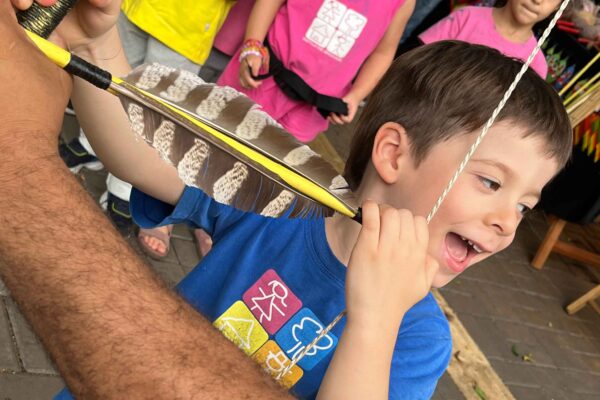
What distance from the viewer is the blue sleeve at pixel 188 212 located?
164 centimetres

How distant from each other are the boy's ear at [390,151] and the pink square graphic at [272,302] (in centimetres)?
37

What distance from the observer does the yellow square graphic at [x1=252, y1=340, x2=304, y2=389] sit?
153 cm

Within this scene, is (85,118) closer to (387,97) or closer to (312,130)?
(387,97)

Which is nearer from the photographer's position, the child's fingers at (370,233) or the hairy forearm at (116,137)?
the child's fingers at (370,233)

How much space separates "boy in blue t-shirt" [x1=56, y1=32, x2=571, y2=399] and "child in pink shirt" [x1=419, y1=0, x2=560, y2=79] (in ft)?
5.72

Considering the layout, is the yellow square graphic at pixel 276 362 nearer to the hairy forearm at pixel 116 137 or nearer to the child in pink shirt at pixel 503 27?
the hairy forearm at pixel 116 137

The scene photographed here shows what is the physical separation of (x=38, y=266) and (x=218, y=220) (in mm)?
796

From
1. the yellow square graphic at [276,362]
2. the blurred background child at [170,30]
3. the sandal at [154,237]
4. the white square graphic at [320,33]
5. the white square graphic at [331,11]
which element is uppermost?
the white square graphic at [331,11]

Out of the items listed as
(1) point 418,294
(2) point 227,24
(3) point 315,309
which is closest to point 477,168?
(1) point 418,294

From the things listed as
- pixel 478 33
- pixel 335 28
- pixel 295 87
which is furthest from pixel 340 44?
pixel 478 33

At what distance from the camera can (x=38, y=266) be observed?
926mm

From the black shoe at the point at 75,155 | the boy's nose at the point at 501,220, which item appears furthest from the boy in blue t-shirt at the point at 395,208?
the black shoe at the point at 75,155

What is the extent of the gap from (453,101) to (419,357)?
620 millimetres

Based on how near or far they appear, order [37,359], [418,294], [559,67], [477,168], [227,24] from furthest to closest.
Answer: [559,67], [227,24], [37,359], [477,168], [418,294]
